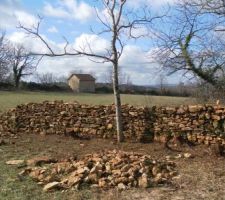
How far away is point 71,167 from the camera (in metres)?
7.89

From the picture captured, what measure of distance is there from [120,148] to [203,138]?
202 centimetres

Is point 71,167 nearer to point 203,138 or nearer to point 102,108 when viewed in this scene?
point 203,138

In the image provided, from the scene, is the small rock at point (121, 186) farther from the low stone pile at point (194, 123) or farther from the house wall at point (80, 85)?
the house wall at point (80, 85)

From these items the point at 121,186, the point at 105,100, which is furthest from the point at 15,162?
the point at 105,100

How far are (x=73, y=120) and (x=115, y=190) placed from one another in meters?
6.54

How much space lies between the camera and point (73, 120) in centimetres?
1327

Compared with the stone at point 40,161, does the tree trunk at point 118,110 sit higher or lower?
higher

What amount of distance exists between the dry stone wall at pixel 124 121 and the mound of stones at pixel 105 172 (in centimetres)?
219

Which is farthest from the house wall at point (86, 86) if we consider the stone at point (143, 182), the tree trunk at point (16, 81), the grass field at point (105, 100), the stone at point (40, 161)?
the stone at point (143, 182)

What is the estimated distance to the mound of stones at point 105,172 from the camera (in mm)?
7125

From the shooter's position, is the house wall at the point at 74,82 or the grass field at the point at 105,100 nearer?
the grass field at the point at 105,100

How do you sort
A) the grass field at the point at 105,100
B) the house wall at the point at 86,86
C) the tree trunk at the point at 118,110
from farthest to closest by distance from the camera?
1. the house wall at the point at 86,86
2. the grass field at the point at 105,100
3. the tree trunk at the point at 118,110

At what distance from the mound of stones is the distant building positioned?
65.8m

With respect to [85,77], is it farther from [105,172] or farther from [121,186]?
[121,186]
